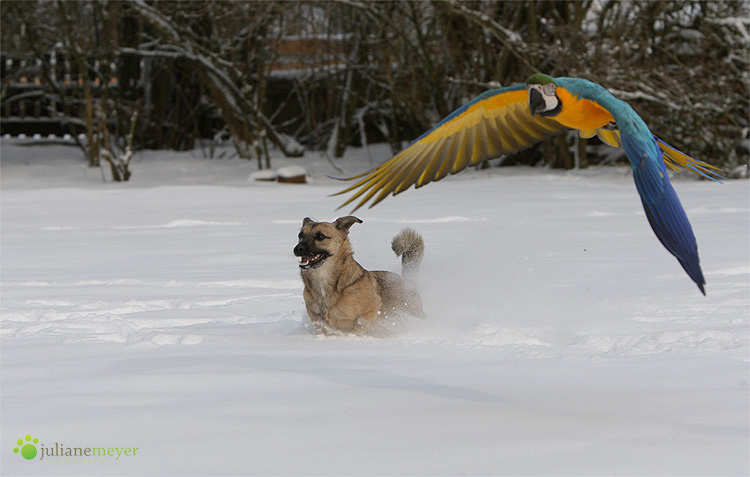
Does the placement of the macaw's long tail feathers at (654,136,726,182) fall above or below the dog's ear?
above

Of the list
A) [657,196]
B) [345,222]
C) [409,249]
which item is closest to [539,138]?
[345,222]

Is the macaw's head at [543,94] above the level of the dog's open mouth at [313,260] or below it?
above

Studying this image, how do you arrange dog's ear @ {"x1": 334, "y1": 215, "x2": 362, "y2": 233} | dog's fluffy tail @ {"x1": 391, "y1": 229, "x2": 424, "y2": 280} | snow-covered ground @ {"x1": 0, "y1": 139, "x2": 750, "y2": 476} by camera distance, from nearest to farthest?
snow-covered ground @ {"x1": 0, "y1": 139, "x2": 750, "y2": 476}
dog's ear @ {"x1": 334, "y1": 215, "x2": 362, "y2": 233}
dog's fluffy tail @ {"x1": 391, "y1": 229, "x2": 424, "y2": 280}

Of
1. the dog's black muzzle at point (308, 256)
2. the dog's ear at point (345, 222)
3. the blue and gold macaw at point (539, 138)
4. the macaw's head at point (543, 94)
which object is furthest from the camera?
the dog's ear at point (345, 222)

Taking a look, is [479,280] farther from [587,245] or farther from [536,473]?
[536,473]

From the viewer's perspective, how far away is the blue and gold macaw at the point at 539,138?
2682 mm

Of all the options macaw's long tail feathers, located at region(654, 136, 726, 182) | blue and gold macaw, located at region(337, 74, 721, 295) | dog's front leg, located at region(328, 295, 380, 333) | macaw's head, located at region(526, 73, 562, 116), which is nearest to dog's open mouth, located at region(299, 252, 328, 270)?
dog's front leg, located at region(328, 295, 380, 333)

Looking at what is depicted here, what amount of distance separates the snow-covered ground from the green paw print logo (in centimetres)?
3

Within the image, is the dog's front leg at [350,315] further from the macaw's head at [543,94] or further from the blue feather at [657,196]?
the blue feather at [657,196]

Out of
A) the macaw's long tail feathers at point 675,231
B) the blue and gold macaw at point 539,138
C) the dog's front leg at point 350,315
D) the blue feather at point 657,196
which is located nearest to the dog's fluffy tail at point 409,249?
the dog's front leg at point 350,315

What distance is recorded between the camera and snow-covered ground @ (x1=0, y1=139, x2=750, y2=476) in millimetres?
2529

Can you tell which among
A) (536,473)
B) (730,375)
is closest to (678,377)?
(730,375)

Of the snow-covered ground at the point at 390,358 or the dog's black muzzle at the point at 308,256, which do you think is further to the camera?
the dog's black muzzle at the point at 308,256

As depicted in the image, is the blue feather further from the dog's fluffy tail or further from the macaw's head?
the dog's fluffy tail
